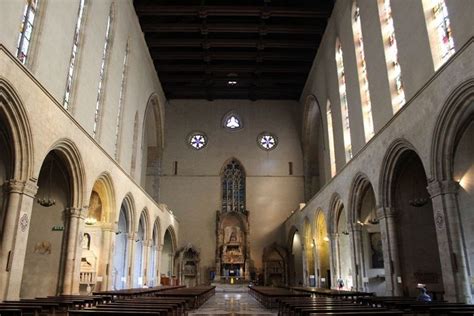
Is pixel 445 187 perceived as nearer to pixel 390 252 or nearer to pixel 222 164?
pixel 390 252

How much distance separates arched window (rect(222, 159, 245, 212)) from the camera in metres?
31.8

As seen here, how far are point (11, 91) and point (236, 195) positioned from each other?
2338 centimetres

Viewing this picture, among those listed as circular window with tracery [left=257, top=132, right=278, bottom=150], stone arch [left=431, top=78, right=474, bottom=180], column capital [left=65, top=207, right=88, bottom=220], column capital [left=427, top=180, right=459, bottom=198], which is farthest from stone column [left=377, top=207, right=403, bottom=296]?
circular window with tracery [left=257, top=132, right=278, bottom=150]

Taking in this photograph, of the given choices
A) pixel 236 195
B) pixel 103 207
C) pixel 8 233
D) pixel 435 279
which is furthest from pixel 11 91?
pixel 236 195

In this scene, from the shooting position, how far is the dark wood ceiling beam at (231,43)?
2508 cm

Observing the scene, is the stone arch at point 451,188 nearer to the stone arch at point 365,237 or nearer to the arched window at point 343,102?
the stone arch at point 365,237

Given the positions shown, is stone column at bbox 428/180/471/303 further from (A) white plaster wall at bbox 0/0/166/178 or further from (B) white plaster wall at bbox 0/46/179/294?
(A) white plaster wall at bbox 0/0/166/178

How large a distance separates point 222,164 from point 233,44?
399 inches

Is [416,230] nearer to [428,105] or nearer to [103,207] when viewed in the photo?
[428,105]

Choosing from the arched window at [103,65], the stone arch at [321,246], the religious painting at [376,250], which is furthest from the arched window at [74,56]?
the stone arch at [321,246]

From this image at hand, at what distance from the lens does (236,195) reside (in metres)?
32.1

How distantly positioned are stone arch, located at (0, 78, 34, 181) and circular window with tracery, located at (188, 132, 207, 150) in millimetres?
22120

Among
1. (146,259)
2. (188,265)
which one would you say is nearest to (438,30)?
(146,259)

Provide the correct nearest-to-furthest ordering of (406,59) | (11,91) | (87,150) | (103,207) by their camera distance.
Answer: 1. (11,91)
2. (406,59)
3. (87,150)
4. (103,207)
